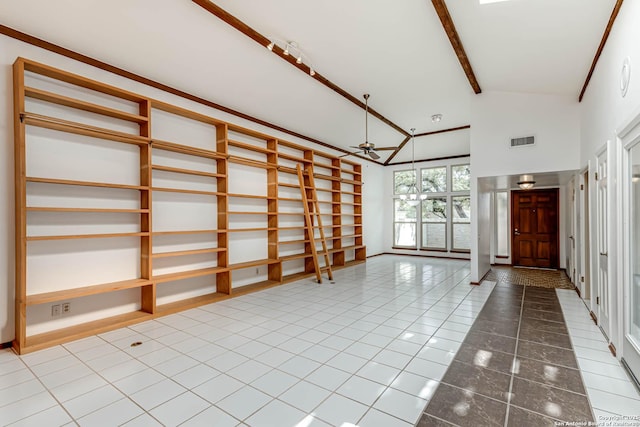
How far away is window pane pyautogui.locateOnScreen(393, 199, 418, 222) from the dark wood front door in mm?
2834

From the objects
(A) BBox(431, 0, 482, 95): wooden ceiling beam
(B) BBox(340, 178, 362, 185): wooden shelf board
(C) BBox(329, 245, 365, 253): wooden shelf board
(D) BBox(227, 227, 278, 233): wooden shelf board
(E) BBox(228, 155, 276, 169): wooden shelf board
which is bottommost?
(C) BBox(329, 245, 365, 253): wooden shelf board

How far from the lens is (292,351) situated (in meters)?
3.08

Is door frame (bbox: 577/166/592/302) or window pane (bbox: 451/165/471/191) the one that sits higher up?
window pane (bbox: 451/165/471/191)

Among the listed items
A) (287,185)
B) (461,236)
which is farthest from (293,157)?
(461,236)

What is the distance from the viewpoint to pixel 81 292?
135 inches

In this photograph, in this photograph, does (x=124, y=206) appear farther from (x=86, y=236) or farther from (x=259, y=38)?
(x=259, y=38)

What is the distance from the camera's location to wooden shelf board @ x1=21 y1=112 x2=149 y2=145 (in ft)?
10.5

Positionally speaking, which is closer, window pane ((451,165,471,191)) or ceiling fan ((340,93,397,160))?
ceiling fan ((340,93,397,160))

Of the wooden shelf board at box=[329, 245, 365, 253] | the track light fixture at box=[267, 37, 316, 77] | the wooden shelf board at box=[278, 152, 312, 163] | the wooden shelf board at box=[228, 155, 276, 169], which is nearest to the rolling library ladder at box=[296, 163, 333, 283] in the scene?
the wooden shelf board at box=[278, 152, 312, 163]

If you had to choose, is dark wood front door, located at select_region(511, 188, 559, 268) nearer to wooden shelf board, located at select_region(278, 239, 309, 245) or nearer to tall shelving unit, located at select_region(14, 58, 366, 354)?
wooden shelf board, located at select_region(278, 239, 309, 245)

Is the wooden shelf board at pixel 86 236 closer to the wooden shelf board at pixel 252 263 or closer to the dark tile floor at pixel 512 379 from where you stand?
the wooden shelf board at pixel 252 263

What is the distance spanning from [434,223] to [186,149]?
7.93 metres

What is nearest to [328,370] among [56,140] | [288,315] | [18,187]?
[288,315]

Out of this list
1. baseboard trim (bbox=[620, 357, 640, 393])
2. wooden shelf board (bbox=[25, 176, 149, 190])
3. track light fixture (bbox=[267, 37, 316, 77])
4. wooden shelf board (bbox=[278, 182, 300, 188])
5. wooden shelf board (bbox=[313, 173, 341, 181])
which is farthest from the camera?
wooden shelf board (bbox=[313, 173, 341, 181])
